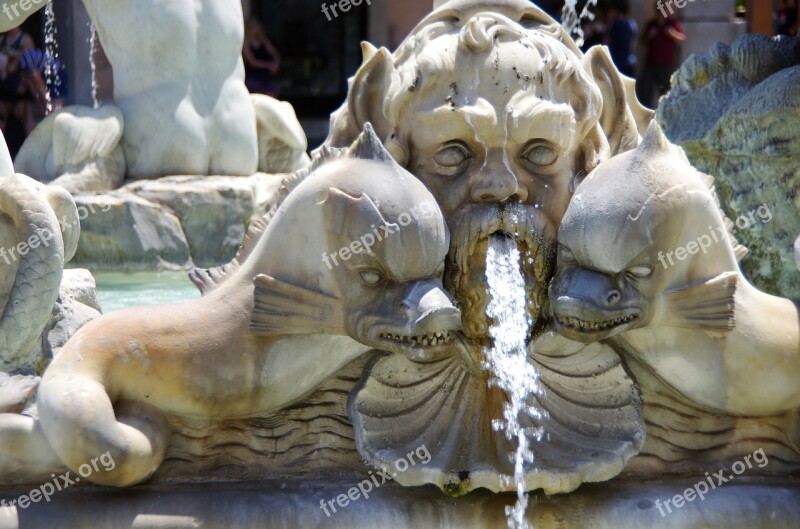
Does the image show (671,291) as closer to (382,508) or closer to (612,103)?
(612,103)

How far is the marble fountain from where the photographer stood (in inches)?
95.7

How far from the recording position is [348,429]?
2658 millimetres

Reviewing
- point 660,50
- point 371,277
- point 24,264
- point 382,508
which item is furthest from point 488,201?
point 660,50

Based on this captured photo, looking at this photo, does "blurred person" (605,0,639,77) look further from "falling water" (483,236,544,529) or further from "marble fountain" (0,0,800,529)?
"falling water" (483,236,544,529)

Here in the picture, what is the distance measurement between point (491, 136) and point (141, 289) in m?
4.24

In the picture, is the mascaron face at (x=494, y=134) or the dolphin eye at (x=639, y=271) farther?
the mascaron face at (x=494, y=134)

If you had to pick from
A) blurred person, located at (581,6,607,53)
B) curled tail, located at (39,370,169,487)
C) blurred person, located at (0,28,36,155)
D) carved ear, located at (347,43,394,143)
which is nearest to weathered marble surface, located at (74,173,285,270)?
blurred person, located at (0,28,36,155)

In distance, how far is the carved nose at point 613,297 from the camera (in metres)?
2.42

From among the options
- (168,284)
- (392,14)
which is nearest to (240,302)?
(168,284)

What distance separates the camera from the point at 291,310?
2510 millimetres

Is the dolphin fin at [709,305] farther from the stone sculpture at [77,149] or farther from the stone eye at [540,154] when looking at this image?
the stone sculpture at [77,149]

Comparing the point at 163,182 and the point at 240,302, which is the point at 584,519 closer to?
the point at 240,302

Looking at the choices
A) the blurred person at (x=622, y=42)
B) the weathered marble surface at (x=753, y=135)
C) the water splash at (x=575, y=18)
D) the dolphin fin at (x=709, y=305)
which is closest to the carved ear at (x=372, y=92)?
the dolphin fin at (x=709, y=305)

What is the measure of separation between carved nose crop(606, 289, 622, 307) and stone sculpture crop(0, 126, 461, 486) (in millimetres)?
294
